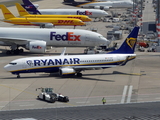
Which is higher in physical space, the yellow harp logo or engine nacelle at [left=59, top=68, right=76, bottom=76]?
the yellow harp logo

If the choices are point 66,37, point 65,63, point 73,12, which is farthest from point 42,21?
point 65,63

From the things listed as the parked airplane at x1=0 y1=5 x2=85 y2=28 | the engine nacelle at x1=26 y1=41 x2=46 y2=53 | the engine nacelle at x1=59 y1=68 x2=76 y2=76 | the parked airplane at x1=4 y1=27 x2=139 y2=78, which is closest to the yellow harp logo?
the parked airplane at x1=4 y1=27 x2=139 y2=78

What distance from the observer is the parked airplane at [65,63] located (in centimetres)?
6259

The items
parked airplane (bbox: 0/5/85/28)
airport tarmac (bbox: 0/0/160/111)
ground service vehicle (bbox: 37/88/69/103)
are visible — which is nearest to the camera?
ground service vehicle (bbox: 37/88/69/103)

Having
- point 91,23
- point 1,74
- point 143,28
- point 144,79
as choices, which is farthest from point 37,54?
point 91,23

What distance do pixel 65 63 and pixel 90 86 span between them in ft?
22.7

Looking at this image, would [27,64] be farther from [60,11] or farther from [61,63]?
[60,11]

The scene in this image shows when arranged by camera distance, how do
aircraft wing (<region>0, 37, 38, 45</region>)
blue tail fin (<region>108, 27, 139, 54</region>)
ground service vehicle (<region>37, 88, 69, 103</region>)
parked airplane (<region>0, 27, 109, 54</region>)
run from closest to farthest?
ground service vehicle (<region>37, 88, 69, 103</region>) → blue tail fin (<region>108, 27, 139, 54</region>) → aircraft wing (<region>0, 37, 38, 45</region>) → parked airplane (<region>0, 27, 109, 54</region>)

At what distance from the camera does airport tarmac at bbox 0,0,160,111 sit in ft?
167

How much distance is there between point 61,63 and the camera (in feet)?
209

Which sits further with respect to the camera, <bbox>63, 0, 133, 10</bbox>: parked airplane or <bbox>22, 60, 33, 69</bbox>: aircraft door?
<bbox>63, 0, 133, 10</bbox>: parked airplane

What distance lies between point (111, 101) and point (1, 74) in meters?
23.6

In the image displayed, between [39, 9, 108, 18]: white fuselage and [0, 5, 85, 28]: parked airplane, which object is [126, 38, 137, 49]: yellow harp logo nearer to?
[0, 5, 85, 28]: parked airplane

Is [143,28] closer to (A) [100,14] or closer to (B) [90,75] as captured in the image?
(A) [100,14]
